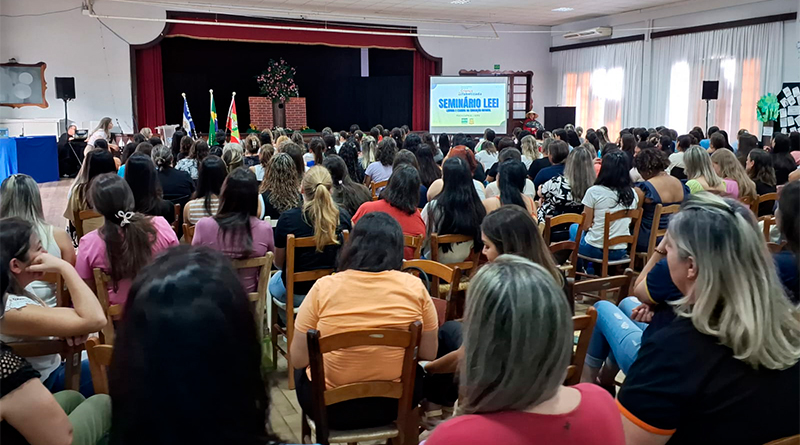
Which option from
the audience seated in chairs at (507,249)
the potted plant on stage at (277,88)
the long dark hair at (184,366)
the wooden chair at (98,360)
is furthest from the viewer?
the potted plant on stage at (277,88)

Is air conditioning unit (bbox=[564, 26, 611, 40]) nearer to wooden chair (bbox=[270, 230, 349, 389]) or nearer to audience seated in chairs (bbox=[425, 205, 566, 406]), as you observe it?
wooden chair (bbox=[270, 230, 349, 389])

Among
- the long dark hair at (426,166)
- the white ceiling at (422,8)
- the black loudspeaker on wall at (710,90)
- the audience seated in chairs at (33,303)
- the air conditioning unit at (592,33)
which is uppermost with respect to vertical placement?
the white ceiling at (422,8)

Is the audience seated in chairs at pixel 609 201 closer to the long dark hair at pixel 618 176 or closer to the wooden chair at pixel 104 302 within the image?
the long dark hair at pixel 618 176

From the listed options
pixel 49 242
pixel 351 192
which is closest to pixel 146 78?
pixel 351 192

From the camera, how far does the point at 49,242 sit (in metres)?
2.96

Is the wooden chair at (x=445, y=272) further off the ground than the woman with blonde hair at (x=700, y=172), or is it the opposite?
the woman with blonde hair at (x=700, y=172)

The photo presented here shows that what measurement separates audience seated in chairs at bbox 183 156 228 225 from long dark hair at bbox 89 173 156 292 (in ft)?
4.09

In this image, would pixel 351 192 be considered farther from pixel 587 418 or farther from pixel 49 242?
pixel 587 418

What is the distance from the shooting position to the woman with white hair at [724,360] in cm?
143

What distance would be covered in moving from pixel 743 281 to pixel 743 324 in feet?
0.40

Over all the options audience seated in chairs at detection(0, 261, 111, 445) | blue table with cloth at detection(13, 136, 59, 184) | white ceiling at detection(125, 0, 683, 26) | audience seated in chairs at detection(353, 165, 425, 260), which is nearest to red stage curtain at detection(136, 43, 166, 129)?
white ceiling at detection(125, 0, 683, 26)

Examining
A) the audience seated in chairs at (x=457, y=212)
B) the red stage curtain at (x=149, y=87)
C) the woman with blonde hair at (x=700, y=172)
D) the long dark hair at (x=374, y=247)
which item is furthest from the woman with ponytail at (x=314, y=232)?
the red stage curtain at (x=149, y=87)

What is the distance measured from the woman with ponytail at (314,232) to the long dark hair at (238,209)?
22cm

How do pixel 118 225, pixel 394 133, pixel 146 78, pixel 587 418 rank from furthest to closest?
1. pixel 146 78
2. pixel 394 133
3. pixel 118 225
4. pixel 587 418
